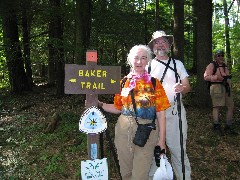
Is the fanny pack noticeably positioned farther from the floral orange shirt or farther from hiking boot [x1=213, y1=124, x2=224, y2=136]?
hiking boot [x1=213, y1=124, x2=224, y2=136]

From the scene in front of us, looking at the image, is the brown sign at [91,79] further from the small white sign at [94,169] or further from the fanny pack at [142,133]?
the small white sign at [94,169]

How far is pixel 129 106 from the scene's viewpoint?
3.52 metres

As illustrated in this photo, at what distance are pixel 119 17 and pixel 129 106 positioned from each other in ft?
24.8

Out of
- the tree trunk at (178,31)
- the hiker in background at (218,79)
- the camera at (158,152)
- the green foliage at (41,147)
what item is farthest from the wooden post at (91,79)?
the tree trunk at (178,31)

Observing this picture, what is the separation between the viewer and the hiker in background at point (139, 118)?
348cm

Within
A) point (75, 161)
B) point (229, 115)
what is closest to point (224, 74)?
point (229, 115)

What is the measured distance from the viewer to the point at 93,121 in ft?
12.3

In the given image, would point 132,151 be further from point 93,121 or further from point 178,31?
point 178,31

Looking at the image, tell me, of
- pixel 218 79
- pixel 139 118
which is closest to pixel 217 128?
pixel 218 79

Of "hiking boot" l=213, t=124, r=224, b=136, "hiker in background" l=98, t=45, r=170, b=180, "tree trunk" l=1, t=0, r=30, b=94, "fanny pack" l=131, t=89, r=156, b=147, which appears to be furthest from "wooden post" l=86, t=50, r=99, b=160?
"tree trunk" l=1, t=0, r=30, b=94

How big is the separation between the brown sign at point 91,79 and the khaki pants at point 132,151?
47 cm

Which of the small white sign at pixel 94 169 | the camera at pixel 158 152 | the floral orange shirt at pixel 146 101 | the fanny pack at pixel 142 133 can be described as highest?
the floral orange shirt at pixel 146 101

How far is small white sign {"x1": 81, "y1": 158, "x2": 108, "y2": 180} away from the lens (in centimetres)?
372

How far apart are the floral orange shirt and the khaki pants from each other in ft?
0.33
